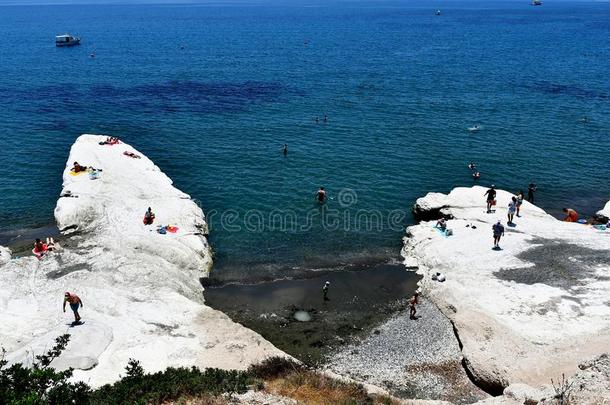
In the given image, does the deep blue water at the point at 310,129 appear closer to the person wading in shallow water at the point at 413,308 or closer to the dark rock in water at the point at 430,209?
the dark rock in water at the point at 430,209

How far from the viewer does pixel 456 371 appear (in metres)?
27.7

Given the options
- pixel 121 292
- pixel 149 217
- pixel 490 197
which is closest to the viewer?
pixel 121 292

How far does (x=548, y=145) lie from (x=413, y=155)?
17.2 metres

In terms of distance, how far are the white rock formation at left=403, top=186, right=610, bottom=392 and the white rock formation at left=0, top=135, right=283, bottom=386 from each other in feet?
40.0

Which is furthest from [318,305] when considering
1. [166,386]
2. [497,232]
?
[166,386]

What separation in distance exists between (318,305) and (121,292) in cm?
1254

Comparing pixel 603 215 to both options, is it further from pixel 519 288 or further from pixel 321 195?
pixel 321 195

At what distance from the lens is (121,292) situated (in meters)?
31.9

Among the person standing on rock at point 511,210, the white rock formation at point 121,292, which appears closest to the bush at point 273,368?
the white rock formation at point 121,292

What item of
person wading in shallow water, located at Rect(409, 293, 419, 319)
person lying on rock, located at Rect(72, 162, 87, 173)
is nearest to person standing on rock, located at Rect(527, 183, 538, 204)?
person wading in shallow water, located at Rect(409, 293, 419, 319)

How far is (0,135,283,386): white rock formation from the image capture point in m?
26.7

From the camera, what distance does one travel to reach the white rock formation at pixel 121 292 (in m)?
26.7

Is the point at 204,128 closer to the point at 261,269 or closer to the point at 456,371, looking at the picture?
the point at 261,269

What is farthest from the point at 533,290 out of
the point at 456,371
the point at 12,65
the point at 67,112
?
the point at 12,65
